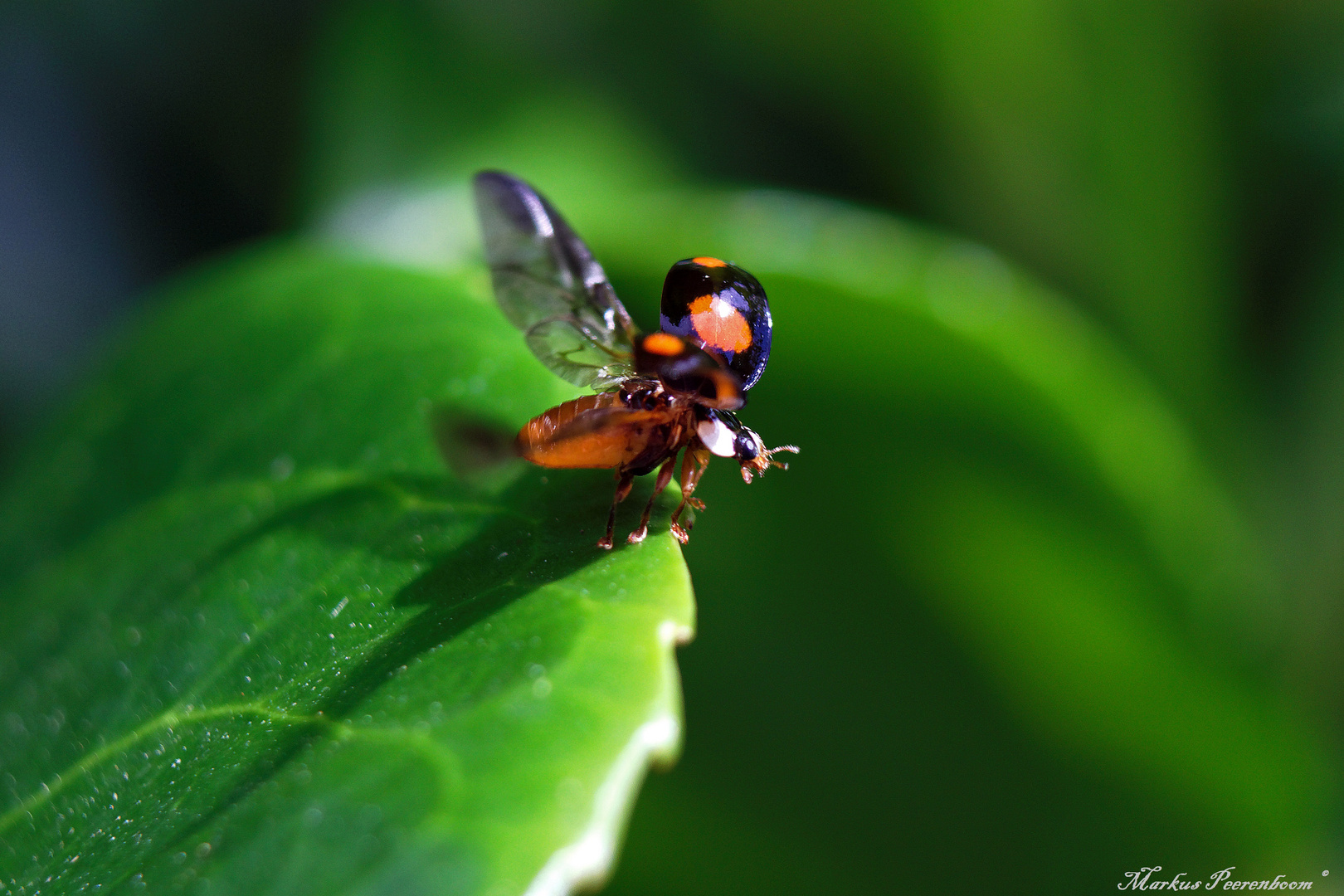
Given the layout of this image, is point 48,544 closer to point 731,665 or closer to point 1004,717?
point 731,665

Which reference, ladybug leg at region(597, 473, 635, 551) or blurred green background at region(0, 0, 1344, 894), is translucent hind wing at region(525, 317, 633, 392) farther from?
blurred green background at region(0, 0, 1344, 894)

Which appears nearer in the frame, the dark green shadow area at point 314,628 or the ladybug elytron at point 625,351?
the dark green shadow area at point 314,628

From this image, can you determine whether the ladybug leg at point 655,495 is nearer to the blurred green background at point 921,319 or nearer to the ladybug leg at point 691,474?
the ladybug leg at point 691,474

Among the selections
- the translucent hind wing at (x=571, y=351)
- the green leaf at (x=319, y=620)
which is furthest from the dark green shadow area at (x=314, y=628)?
the translucent hind wing at (x=571, y=351)

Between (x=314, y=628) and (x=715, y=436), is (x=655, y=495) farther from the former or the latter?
(x=314, y=628)

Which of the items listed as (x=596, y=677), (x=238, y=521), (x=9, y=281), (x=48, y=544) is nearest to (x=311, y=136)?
(x=9, y=281)

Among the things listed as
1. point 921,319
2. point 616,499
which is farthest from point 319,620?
point 921,319

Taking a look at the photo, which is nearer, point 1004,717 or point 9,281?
point 1004,717
